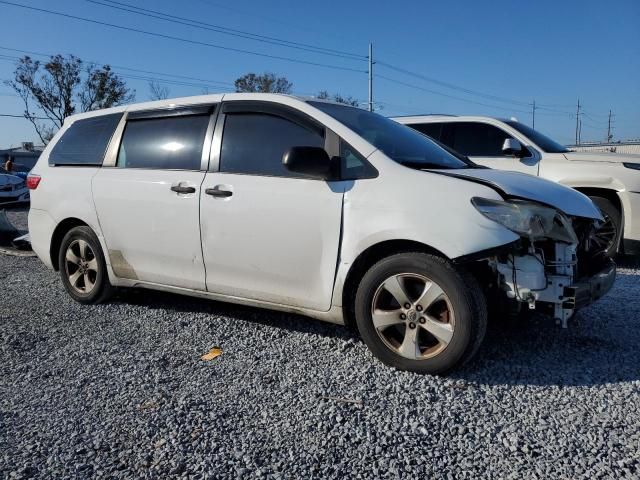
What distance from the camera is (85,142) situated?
16.1 ft

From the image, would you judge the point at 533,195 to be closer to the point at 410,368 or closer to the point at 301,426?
the point at 410,368

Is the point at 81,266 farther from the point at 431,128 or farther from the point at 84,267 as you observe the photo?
the point at 431,128

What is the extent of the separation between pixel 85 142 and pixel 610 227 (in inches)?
232

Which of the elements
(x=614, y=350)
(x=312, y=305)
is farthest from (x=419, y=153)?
(x=614, y=350)

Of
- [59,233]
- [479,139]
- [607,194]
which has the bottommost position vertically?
[59,233]

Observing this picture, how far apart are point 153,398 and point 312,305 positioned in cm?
115

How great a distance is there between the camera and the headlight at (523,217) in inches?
117

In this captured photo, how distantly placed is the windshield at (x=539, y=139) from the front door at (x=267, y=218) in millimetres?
4635

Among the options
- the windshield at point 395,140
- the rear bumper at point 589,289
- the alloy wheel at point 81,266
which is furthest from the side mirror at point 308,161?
the alloy wheel at point 81,266

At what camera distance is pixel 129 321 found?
4.28 m

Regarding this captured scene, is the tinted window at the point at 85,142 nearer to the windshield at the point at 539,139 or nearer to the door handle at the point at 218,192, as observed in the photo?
the door handle at the point at 218,192

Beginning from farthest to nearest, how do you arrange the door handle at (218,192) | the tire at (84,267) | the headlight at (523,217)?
the tire at (84,267) < the door handle at (218,192) < the headlight at (523,217)

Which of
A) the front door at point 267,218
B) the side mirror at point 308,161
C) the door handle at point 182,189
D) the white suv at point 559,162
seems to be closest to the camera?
the side mirror at point 308,161

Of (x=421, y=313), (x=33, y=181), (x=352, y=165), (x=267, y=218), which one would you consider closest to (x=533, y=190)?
(x=421, y=313)
